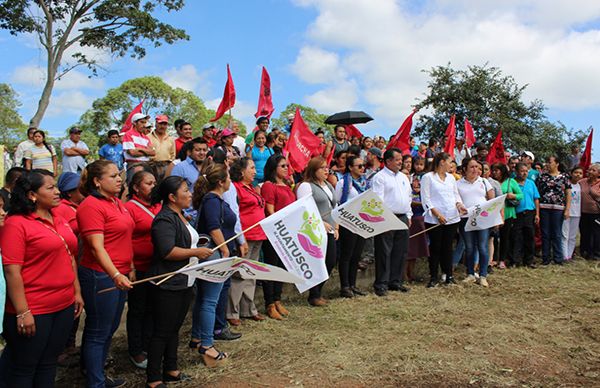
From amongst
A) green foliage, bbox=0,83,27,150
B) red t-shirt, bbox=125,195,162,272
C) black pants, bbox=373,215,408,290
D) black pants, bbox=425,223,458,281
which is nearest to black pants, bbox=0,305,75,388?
red t-shirt, bbox=125,195,162,272

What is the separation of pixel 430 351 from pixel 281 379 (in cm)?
161

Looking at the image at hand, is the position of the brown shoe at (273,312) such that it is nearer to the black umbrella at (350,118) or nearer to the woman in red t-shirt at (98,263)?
the woman in red t-shirt at (98,263)

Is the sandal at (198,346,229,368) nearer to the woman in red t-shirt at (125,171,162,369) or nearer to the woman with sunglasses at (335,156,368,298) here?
the woman in red t-shirt at (125,171,162,369)

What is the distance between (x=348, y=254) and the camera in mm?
7211

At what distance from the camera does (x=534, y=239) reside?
A: 997 centimetres

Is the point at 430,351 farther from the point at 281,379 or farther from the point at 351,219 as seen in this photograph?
the point at 351,219

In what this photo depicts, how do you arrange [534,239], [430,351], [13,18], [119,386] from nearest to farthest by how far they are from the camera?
[119,386] → [430,351] → [534,239] → [13,18]

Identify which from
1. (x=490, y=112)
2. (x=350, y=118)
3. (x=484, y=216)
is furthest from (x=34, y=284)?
(x=490, y=112)

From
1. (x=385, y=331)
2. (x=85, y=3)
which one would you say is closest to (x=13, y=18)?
(x=85, y=3)

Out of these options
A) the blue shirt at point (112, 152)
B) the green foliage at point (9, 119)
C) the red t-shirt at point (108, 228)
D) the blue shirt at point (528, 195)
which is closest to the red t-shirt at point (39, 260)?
the red t-shirt at point (108, 228)

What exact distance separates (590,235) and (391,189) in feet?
18.3

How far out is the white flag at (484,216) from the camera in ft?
26.3

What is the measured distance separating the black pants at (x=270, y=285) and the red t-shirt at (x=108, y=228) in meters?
2.56

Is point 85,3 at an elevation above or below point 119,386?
above
